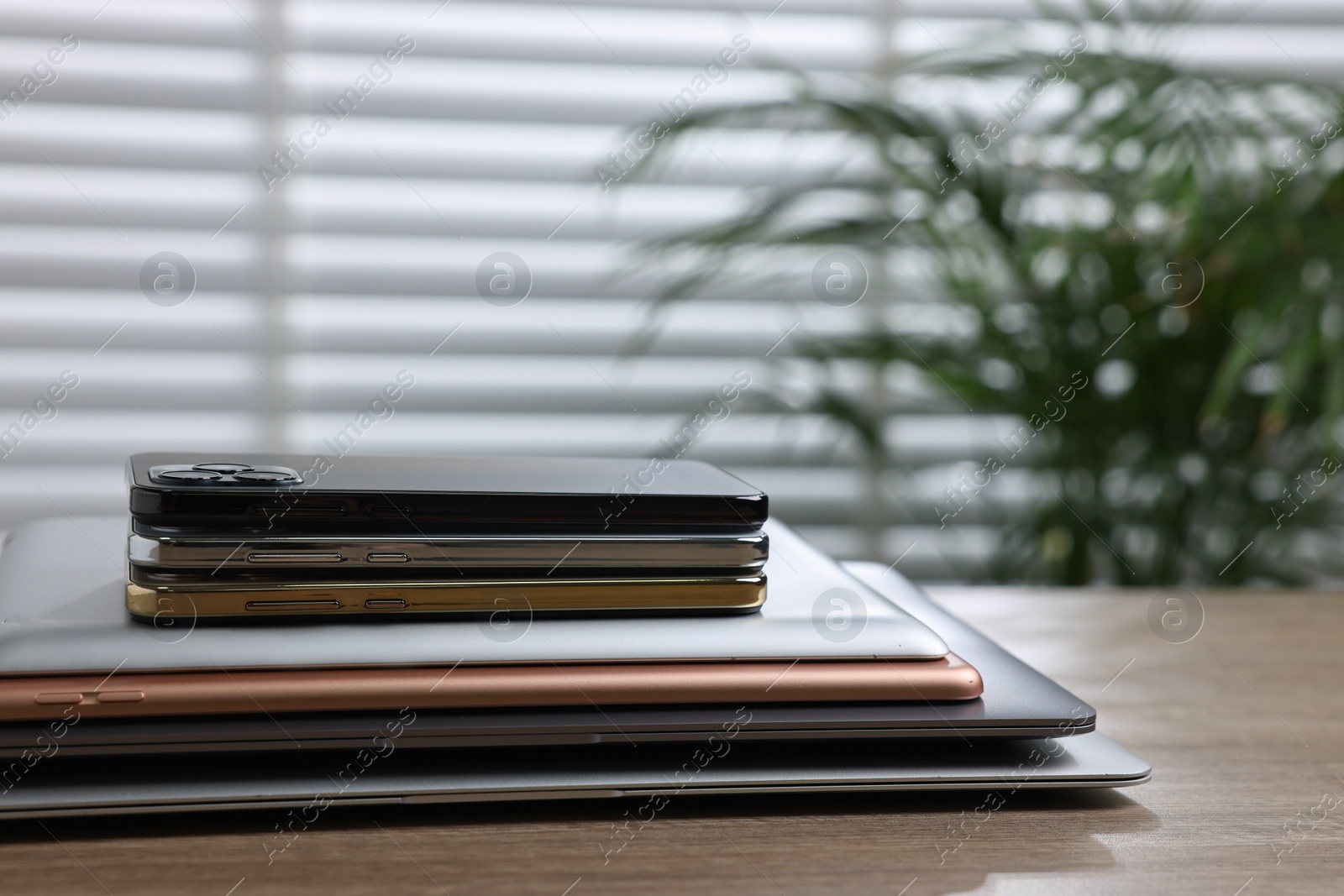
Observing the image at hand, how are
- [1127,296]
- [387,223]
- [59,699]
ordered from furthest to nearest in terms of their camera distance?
1. [387,223]
2. [1127,296]
3. [59,699]

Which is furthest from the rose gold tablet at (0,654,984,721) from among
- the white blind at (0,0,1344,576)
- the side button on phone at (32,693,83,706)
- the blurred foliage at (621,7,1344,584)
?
the white blind at (0,0,1344,576)

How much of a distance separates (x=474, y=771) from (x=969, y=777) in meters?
0.19

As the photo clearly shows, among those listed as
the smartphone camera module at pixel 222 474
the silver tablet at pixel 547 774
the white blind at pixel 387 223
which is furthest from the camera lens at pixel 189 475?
the white blind at pixel 387 223

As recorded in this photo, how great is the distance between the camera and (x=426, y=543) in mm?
441

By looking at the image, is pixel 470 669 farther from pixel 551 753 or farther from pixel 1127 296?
pixel 1127 296

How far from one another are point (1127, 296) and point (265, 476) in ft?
3.93

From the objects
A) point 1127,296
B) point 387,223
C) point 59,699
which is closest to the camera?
point 59,699

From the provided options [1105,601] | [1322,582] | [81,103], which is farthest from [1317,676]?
[81,103]

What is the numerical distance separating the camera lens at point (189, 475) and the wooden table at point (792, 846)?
124mm

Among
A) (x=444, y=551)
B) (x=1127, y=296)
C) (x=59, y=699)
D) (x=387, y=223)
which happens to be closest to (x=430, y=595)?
(x=444, y=551)

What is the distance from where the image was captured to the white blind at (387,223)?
1.70 meters

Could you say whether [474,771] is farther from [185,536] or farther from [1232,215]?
[1232,215]

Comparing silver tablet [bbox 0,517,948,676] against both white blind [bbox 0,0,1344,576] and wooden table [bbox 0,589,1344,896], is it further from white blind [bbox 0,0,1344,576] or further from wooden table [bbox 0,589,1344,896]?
white blind [bbox 0,0,1344,576]

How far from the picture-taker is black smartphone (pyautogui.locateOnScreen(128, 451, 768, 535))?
1.39 ft
